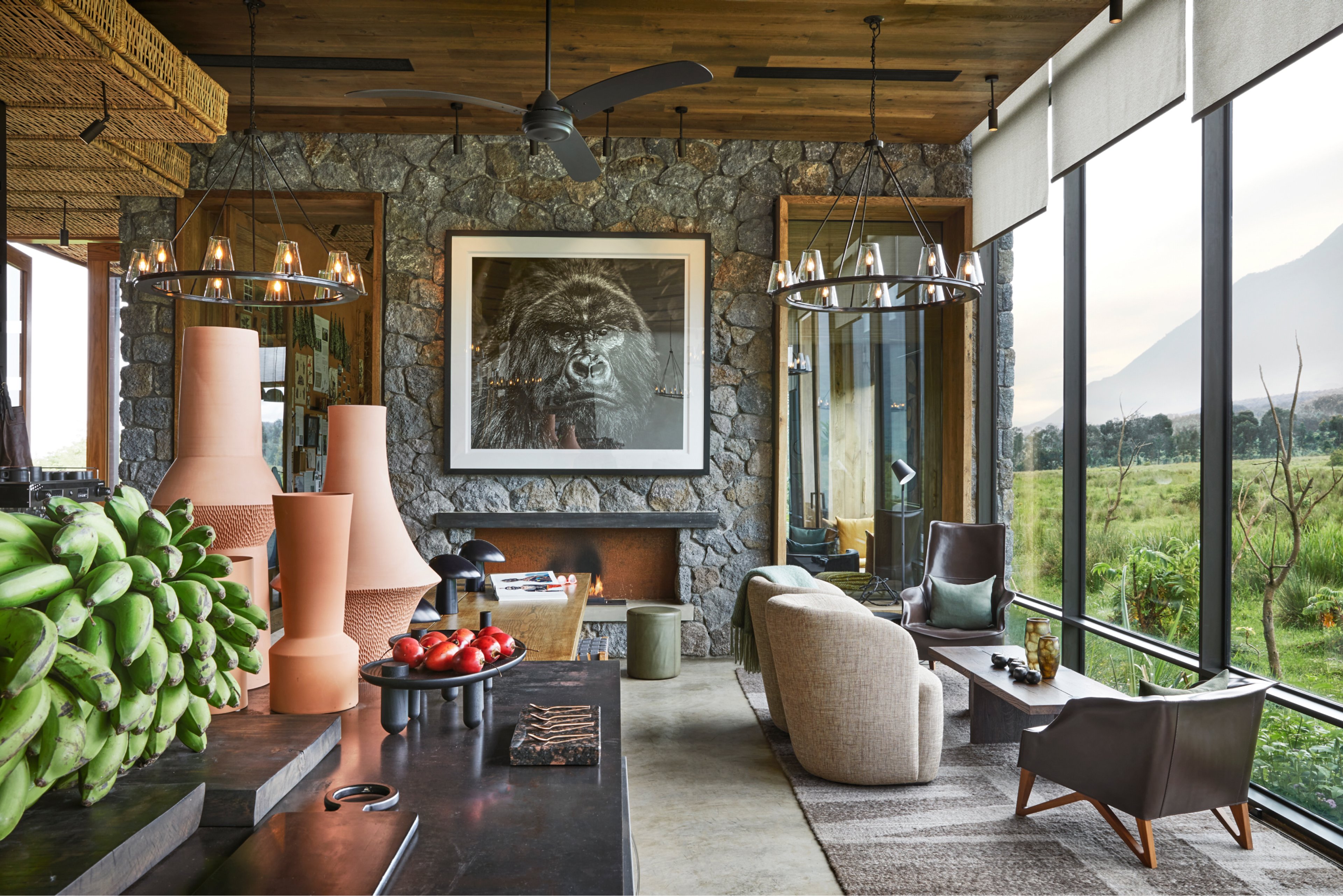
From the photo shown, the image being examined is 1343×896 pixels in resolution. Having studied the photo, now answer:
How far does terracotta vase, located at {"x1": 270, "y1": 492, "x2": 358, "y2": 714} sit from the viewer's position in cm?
115

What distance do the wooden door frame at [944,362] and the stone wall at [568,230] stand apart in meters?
0.09

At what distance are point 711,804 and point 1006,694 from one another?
1.17m

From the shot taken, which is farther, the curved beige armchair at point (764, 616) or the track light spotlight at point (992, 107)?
the track light spotlight at point (992, 107)

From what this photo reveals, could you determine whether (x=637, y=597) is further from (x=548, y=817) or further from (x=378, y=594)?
(x=548, y=817)

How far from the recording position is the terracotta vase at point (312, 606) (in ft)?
3.78

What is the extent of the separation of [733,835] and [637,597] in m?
Result: 2.86

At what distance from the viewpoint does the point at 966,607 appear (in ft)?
15.1

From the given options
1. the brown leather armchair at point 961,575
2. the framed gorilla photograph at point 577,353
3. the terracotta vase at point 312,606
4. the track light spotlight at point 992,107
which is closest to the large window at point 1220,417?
the brown leather armchair at point 961,575

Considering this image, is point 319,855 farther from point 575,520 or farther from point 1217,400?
point 575,520

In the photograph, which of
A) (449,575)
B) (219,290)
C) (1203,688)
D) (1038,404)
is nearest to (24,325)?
(219,290)

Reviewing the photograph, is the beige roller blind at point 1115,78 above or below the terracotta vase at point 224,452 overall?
above

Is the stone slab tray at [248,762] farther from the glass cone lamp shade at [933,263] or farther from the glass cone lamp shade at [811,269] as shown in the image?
the glass cone lamp shade at [933,263]

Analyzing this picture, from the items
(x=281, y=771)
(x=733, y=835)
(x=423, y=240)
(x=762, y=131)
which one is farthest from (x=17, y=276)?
(x=281, y=771)

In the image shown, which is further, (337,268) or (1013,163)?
(1013,163)
